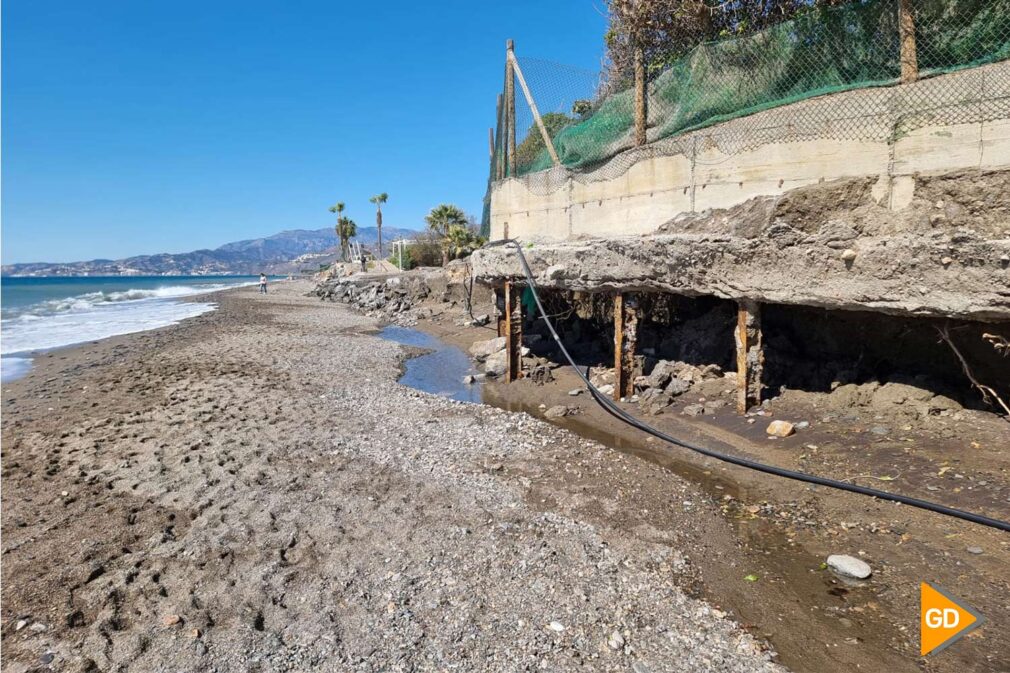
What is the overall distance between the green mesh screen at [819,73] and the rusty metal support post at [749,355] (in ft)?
10.2

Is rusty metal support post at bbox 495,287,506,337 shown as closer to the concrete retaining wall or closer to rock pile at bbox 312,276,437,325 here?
the concrete retaining wall

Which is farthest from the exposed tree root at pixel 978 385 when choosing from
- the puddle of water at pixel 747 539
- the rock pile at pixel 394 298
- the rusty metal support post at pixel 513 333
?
the rock pile at pixel 394 298

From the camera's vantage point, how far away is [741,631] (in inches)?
180

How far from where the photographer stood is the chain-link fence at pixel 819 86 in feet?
24.8

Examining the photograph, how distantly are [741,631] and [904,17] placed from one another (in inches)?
360

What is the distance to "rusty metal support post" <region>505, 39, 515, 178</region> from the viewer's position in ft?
46.8

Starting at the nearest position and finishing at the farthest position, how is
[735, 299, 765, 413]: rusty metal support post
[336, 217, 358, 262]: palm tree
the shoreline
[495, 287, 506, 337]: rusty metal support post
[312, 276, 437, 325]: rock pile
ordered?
the shoreline < [735, 299, 765, 413]: rusty metal support post < [495, 287, 506, 337]: rusty metal support post < [312, 276, 437, 325]: rock pile < [336, 217, 358, 262]: palm tree

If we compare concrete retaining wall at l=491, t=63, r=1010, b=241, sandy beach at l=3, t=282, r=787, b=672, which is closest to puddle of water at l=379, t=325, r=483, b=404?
sandy beach at l=3, t=282, r=787, b=672

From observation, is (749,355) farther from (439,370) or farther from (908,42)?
(439,370)

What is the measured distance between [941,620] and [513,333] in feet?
33.2

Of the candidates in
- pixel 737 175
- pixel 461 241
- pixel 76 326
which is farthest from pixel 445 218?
pixel 737 175

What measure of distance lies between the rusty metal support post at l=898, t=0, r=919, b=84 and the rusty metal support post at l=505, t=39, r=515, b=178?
8788 millimetres

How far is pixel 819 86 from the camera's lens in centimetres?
Answer: 917

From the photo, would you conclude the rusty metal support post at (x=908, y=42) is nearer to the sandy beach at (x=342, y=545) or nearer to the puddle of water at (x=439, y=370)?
the sandy beach at (x=342, y=545)
